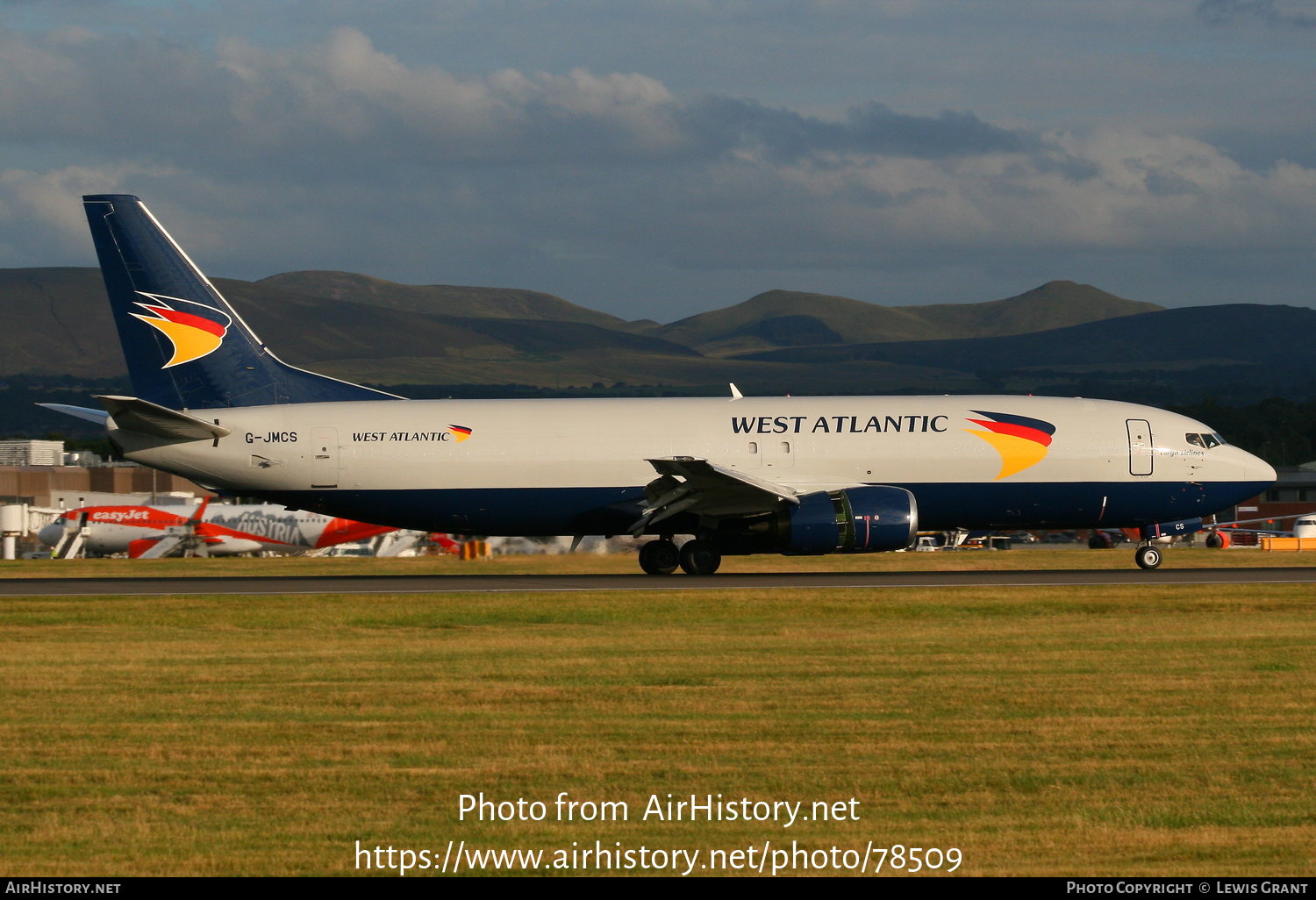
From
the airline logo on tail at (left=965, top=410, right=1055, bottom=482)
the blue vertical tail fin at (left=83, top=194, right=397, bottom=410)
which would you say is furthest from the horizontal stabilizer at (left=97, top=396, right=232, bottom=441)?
the airline logo on tail at (left=965, top=410, right=1055, bottom=482)

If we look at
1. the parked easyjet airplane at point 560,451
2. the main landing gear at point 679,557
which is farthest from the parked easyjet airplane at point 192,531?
the main landing gear at point 679,557

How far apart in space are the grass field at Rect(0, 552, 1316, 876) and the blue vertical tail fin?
1113cm

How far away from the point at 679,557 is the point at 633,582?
105 inches

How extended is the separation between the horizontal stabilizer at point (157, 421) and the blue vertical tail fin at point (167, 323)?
1032 millimetres

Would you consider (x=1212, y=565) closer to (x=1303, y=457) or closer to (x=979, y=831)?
(x=979, y=831)

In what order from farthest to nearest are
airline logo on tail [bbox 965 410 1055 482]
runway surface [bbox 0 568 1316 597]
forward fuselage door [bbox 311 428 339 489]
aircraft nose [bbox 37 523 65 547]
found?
aircraft nose [bbox 37 523 65 547], airline logo on tail [bbox 965 410 1055 482], forward fuselage door [bbox 311 428 339 489], runway surface [bbox 0 568 1316 597]

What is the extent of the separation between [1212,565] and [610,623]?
22013mm

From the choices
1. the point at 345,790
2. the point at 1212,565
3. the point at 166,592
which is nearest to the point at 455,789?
the point at 345,790

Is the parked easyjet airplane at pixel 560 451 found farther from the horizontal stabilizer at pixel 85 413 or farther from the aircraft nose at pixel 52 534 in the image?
the aircraft nose at pixel 52 534

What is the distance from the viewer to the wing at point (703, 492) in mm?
33062

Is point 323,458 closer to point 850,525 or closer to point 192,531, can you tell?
point 850,525

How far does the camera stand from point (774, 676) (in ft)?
60.1

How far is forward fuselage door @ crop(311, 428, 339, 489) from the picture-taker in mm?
35406

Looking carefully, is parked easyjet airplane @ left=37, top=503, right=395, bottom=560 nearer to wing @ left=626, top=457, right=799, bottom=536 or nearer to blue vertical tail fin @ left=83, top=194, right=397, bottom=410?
blue vertical tail fin @ left=83, top=194, right=397, bottom=410
